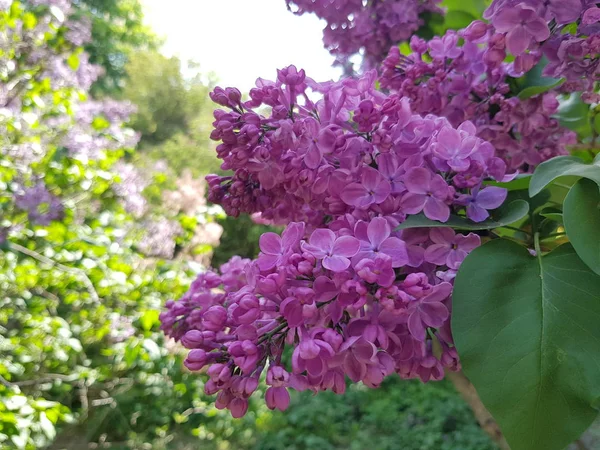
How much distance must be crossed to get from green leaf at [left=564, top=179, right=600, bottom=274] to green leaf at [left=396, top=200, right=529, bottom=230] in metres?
0.03

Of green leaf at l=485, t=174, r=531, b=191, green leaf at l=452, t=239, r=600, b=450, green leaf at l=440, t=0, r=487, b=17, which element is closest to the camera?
green leaf at l=452, t=239, r=600, b=450

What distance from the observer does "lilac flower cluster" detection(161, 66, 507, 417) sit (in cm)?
28

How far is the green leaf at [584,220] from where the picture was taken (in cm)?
28

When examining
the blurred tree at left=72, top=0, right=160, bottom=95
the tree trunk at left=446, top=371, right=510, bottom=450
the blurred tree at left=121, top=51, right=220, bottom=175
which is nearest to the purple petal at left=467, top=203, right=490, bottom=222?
the tree trunk at left=446, top=371, right=510, bottom=450

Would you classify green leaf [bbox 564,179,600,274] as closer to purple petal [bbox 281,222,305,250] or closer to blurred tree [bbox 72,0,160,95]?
purple petal [bbox 281,222,305,250]

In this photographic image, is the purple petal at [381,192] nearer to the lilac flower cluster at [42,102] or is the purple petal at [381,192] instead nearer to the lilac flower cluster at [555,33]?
the lilac flower cluster at [555,33]

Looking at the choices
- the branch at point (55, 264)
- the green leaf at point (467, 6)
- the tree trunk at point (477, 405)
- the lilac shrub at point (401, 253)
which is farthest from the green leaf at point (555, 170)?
the branch at point (55, 264)

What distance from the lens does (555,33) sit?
0.35 m

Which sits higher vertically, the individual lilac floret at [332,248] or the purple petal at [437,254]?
the purple petal at [437,254]

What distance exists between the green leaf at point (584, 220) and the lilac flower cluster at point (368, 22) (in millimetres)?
339

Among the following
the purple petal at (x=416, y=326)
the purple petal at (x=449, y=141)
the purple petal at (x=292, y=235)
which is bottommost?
the purple petal at (x=416, y=326)

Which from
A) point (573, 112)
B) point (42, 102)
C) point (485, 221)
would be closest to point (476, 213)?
point (485, 221)

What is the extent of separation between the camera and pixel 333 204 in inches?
13.1

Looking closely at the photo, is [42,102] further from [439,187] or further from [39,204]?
[439,187]
